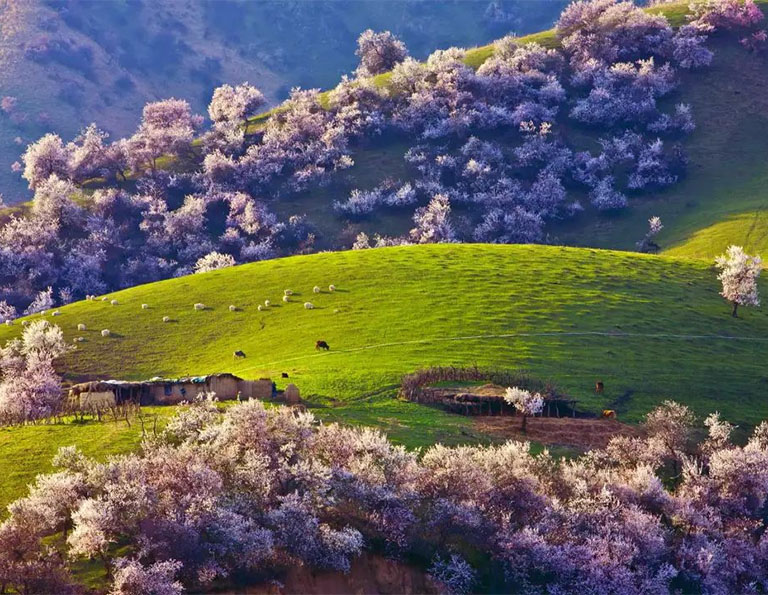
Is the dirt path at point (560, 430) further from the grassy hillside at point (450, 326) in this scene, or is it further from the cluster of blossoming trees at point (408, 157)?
the cluster of blossoming trees at point (408, 157)

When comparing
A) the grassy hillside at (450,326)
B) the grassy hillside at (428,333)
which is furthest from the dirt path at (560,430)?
the grassy hillside at (450,326)

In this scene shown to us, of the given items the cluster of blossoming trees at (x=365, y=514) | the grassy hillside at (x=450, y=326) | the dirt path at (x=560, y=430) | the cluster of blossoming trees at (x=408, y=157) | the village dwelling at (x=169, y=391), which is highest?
the cluster of blossoming trees at (x=408, y=157)

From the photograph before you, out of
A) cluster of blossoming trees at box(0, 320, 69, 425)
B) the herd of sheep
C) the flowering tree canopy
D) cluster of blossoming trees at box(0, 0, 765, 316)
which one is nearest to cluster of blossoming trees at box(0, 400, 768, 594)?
cluster of blossoming trees at box(0, 320, 69, 425)

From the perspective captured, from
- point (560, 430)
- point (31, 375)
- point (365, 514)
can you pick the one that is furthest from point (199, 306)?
point (365, 514)

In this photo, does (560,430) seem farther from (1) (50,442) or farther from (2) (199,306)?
(2) (199,306)

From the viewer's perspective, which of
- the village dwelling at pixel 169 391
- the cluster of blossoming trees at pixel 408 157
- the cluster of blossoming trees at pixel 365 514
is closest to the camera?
the cluster of blossoming trees at pixel 365 514

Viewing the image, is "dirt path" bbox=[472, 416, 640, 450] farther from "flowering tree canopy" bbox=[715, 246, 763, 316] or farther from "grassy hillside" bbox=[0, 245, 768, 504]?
"flowering tree canopy" bbox=[715, 246, 763, 316]
